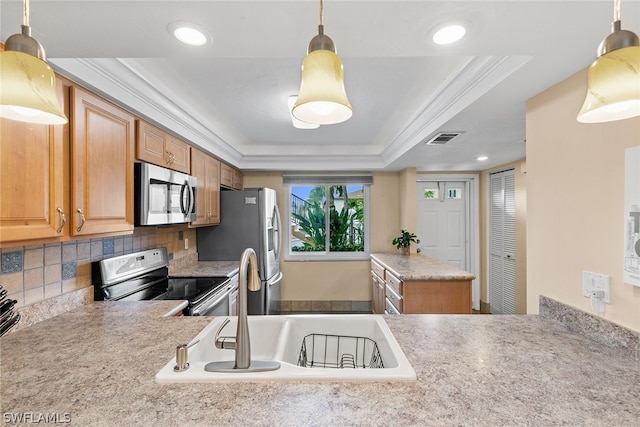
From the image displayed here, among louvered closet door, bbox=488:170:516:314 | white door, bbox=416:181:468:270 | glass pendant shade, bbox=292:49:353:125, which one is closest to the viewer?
glass pendant shade, bbox=292:49:353:125

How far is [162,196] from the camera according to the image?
2104mm

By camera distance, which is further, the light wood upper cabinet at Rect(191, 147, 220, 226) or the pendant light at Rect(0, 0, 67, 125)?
the light wood upper cabinet at Rect(191, 147, 220, 226)

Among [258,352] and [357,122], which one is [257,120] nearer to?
[357,122]

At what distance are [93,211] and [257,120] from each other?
1.76 m

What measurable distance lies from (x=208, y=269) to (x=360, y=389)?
97.6 inches

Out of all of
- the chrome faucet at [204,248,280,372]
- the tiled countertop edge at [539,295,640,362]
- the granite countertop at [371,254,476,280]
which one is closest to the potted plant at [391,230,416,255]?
the granite countertop at [371,254,476,280]

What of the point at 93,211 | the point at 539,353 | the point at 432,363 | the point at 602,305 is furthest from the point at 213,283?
the point at 602,305

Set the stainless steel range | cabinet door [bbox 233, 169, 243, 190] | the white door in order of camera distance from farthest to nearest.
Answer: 1. the white door
2. cabinet door [bbox 233, 169, 243, 190]
3. the stainless steel range

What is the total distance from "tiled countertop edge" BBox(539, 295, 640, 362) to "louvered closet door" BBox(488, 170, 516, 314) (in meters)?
2.66

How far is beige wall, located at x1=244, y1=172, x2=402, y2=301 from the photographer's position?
4.47 metres

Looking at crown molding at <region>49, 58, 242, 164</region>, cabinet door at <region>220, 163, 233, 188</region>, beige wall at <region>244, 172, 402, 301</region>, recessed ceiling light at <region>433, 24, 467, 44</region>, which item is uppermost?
crown molding at <region>49, 58, 242, 164</region>

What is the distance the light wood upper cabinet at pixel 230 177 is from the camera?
358 cm

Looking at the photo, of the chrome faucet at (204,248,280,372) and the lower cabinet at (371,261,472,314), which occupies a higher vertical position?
the chrome faucet at (204,248,280,372)

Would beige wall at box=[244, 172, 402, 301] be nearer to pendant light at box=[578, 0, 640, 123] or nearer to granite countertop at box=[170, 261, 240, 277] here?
granite countertop at box=[170, 261, 240, 277]
